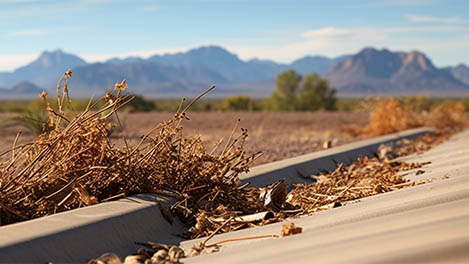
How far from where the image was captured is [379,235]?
2.91 meters

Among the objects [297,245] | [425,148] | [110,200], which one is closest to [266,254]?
[297,245]

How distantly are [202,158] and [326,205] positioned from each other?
1018mm

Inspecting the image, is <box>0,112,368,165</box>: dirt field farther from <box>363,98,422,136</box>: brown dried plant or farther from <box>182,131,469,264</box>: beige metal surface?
<box>182,131,469,264</box>: beige metal surface

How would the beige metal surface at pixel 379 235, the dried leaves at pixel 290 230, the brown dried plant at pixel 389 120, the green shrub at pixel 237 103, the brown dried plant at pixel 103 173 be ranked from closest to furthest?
the beige metal surface at pixel 379 235
the dried leaves at pixel 290 230
the brown dried plant at pixel 103 173
the brown dried plant at pixel 389 120
the green shrub at pixel 237 103

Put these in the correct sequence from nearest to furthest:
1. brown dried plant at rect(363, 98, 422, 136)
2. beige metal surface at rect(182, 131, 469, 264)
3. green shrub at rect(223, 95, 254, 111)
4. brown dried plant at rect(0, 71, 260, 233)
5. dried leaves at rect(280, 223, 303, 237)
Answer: beige metal surface at rect(182, 131, 469, 264), dried leaves at rect(280, 223, 303, 237), brown dried plant at rect(0, 71, 260, 233), brown dried plant at rect(363, 98, 422, 136), green shrub at rect(223, 95, 254, 111)

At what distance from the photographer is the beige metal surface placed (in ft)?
8.57

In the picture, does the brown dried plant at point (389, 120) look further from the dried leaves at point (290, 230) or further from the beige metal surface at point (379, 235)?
the dried leaves at point (290, 230)

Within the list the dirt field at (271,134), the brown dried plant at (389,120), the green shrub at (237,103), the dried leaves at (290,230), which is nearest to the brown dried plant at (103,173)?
the dried leaves at (290,230)

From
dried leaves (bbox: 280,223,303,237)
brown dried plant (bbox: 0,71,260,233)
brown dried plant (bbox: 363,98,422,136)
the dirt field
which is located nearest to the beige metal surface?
dried leaves (bbox: 280,223,303,237)

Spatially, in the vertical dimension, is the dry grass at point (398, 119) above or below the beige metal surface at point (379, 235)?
below

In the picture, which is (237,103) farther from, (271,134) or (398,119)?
(398,119)

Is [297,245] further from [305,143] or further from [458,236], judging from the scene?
[305,143]

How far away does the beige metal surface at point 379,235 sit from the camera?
2.61 metres

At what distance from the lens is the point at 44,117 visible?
1345cm
